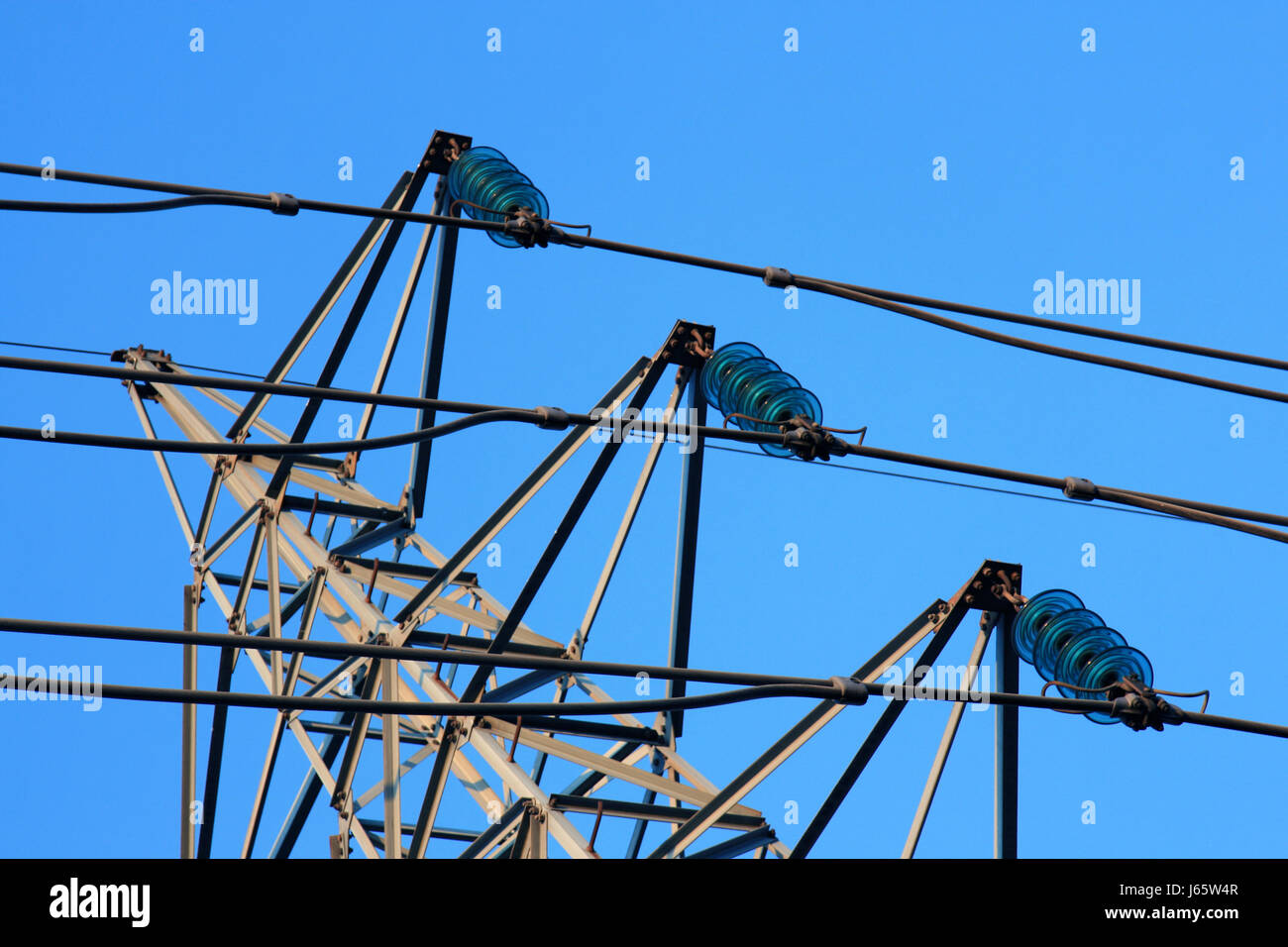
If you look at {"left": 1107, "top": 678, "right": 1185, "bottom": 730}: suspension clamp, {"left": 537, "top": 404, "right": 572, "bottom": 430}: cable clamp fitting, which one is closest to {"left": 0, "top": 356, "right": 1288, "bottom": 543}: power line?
{"left": 537, "top": 404, "right": 572, "bottom": 430}: cable clamp fitting

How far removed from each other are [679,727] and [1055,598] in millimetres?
4680

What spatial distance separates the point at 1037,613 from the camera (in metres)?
11.8

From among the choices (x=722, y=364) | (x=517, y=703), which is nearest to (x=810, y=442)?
(x=722, y=364)

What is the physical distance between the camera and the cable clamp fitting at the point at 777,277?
1421 cm

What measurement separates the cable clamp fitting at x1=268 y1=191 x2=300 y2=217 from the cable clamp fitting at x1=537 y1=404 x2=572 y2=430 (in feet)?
10.4

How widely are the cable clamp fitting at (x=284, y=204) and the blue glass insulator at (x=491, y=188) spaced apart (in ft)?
6.72

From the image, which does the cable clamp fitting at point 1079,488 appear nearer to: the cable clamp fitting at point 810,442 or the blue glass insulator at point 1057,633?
the blue glass insulator at point 1057,633

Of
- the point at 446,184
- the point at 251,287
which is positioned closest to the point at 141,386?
the point at 251,287

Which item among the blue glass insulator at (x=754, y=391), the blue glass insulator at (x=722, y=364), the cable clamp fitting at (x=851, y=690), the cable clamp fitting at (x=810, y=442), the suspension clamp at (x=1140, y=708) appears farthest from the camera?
the blue glass insulator at (x=722, y=364)

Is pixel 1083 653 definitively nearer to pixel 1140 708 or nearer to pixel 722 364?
pixel 1140 708

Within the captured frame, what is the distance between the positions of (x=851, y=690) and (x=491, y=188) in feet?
24.2

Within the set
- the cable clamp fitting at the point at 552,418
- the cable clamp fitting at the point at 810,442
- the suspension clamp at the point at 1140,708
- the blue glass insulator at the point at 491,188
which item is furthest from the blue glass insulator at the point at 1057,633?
the blue glass insulator at the point at 491,188

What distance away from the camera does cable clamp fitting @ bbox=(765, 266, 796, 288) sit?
14211mm
